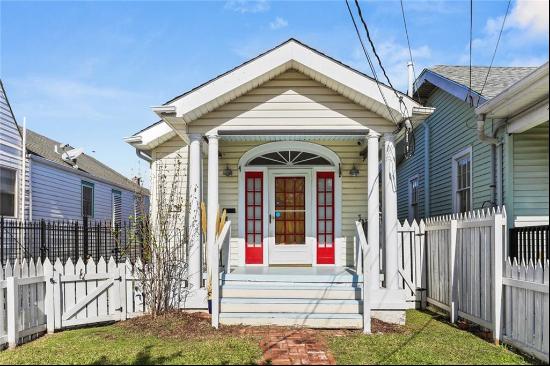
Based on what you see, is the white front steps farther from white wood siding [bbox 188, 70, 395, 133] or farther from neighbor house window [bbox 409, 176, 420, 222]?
neighbor house window [bbox 409, 176, 420, 222]

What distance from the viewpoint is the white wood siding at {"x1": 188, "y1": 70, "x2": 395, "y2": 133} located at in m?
7.62

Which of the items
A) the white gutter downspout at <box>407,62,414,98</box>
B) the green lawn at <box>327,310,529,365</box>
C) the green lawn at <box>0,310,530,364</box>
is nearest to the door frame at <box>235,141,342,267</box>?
the green lawn at <box>0,310,530,364</box>

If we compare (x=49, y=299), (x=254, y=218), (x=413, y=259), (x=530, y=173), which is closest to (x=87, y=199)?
(x=254, y=218)

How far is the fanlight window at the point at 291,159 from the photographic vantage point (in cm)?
953

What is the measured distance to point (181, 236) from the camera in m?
8.64

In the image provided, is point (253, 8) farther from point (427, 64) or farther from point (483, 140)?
point (427, 64)

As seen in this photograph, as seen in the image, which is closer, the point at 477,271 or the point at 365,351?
the point at 365,351

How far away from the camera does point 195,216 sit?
7773mm

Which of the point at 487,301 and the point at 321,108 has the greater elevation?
the point at 321,108

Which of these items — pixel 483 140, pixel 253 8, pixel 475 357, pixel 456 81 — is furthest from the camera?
pixel 456 81

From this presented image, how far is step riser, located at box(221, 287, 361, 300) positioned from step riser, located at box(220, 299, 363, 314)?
6.1 inches

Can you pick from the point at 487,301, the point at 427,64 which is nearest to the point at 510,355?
the point at 487,301

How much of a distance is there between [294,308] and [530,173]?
4571 millimetres

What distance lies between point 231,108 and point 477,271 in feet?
15.2
